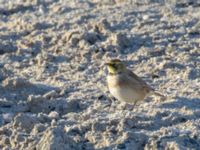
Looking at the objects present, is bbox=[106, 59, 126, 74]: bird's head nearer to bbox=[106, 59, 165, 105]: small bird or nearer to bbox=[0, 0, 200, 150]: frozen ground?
bbox=[106, 59, 165, 105]: small bird

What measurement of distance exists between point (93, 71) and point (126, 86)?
141 cm

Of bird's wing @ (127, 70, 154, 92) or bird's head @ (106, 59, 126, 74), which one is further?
bird's head @ (106, 59, 126, 74)

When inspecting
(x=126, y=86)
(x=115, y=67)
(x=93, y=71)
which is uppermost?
(x=115, y=67)

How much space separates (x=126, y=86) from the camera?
1003 cm

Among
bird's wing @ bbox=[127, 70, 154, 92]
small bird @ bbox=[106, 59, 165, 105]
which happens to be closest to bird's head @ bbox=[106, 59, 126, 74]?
small bird @ bbox=[106, 59, 165, 105]

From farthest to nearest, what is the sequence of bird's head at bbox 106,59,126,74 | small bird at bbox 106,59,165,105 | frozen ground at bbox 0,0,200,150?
bird's head at bbox 106,59,126,74 < small bird at bbox 106,59,165,105 < frozen ground at bbox 0,0,200,150

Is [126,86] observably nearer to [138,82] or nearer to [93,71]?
[138,82]

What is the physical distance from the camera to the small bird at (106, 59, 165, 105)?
32.8 ft

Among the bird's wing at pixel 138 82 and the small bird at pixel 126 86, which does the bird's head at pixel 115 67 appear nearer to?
the small bird at pixel 126 86

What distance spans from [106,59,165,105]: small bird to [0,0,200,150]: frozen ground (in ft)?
0.45

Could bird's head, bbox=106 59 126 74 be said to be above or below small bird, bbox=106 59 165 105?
above

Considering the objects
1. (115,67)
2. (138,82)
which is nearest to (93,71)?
(115,67)

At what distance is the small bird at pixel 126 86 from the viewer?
9984 mm

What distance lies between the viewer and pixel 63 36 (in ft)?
41.6
